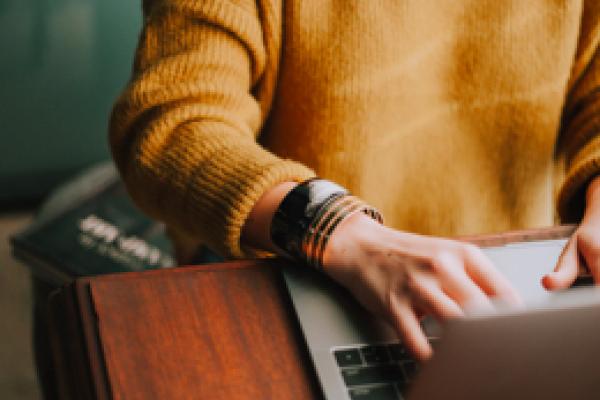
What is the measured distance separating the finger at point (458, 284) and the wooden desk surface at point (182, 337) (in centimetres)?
11

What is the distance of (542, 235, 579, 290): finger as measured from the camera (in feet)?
1.70

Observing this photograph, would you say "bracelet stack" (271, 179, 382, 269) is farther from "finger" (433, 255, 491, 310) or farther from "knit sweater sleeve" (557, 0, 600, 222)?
"knit sweater sleeve" (557, 0, 600, 222)

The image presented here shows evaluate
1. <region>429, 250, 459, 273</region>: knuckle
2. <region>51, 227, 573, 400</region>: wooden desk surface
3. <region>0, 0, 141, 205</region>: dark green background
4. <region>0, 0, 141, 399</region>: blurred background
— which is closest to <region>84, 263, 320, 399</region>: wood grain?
<region>51, 227, 573, 400</region>: wooden desk surface

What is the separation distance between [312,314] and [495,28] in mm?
446

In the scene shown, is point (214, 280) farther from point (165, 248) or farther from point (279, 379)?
point (165, 248)

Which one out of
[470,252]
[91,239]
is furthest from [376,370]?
[91,239]

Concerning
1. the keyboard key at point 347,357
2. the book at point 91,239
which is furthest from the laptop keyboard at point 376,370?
the book at point 91,239

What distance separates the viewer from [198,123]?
0.64 metres

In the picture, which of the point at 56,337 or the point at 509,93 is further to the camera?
the point at 509,93

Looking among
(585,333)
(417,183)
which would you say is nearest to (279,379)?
(585,333)

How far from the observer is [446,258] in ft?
1.65

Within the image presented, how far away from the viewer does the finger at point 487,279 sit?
0.49 m

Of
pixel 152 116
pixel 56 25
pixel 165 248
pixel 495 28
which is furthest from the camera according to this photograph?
pixel 56 25

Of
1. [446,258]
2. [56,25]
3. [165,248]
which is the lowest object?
[165,248]
